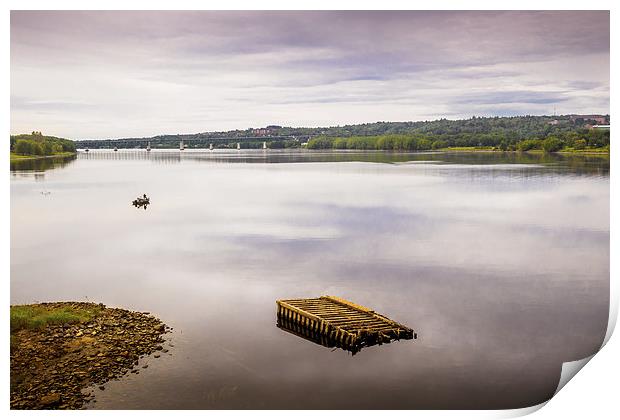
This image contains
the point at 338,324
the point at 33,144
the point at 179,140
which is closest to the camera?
the point at 338,324

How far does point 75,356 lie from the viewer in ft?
17.1

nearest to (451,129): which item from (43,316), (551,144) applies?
(551,144)

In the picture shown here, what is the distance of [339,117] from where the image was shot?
10.8 metres

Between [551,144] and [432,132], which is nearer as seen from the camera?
[551,144]

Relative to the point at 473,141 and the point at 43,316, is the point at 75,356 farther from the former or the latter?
the point at 473,141

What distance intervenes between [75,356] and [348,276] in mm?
3783

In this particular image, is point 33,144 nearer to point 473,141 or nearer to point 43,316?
point 43,316

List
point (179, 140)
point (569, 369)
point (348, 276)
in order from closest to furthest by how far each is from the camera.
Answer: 1. point (569, 369)
2. point (348, 276)
3. point (179, 140)

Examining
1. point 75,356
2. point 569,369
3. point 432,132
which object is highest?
point 432,132

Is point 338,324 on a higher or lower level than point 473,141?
lower

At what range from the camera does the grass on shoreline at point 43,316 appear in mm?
5863

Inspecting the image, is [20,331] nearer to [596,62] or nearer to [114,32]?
[114,32]
